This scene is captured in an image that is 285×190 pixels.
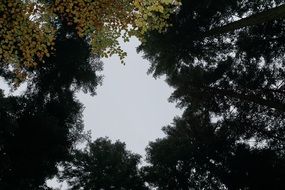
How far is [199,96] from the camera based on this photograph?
19734mm

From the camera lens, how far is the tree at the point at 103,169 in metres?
20.3

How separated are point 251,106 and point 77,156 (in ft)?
32.2

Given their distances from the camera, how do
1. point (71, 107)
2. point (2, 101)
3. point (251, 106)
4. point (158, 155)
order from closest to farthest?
point (2, 101), point (251, 106), point (158, 155), point (71, 107)

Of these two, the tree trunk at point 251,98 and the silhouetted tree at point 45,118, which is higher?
the silhouetted tree at point 45,118

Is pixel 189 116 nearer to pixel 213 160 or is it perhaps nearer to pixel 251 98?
pixel 213 160

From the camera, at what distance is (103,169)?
70.1ft

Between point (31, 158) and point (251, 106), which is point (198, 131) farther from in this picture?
point (31, 158)

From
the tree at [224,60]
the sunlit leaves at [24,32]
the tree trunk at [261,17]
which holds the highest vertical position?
the tree at [224,60]

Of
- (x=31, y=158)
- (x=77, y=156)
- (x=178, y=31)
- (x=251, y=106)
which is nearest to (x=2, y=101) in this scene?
(x=31, y=158)

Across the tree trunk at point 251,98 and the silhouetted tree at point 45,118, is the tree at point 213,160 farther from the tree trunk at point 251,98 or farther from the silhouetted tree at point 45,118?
the silhouetted tree at point 45,118

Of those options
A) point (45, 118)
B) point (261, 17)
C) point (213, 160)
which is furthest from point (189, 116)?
point (261, 17)

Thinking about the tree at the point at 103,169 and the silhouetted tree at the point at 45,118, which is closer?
the silhouetted tree at the point at 45,118

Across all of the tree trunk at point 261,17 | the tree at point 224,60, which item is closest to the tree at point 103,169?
the tree at point 224,60

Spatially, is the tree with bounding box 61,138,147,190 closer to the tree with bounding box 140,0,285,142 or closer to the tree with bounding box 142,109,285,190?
the tree with bounding box 142,109,285,190
